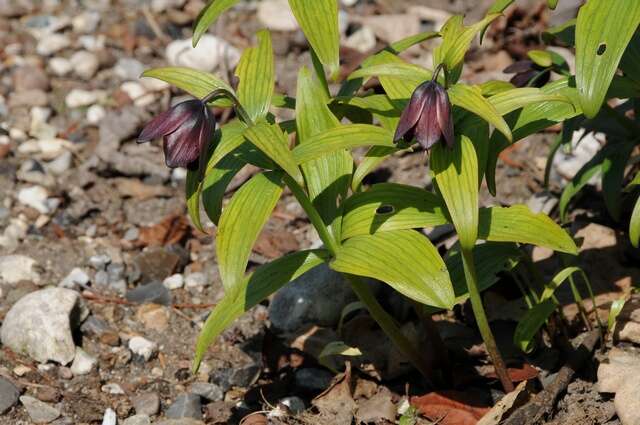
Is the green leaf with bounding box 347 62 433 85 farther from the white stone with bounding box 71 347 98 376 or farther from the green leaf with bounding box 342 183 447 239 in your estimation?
the white stone with bounding box 71 347 98 376

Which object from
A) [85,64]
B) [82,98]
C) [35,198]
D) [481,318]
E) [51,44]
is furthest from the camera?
[51,44]

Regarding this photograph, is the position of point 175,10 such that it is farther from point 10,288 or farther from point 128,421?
point 128,421

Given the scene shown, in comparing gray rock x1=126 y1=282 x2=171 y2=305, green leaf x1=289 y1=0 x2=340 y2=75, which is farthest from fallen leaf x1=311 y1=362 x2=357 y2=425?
green leaf x1=289 y1=0 x2=340 y2=75

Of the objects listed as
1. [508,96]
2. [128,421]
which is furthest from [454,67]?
[128,421]

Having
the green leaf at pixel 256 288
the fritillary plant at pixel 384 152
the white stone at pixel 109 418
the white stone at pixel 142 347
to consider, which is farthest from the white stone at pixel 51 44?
the green leaf at pixel 256 288

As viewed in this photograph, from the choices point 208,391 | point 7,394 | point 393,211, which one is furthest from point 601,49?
point 7,394

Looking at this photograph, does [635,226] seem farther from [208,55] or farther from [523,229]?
[208,55]
